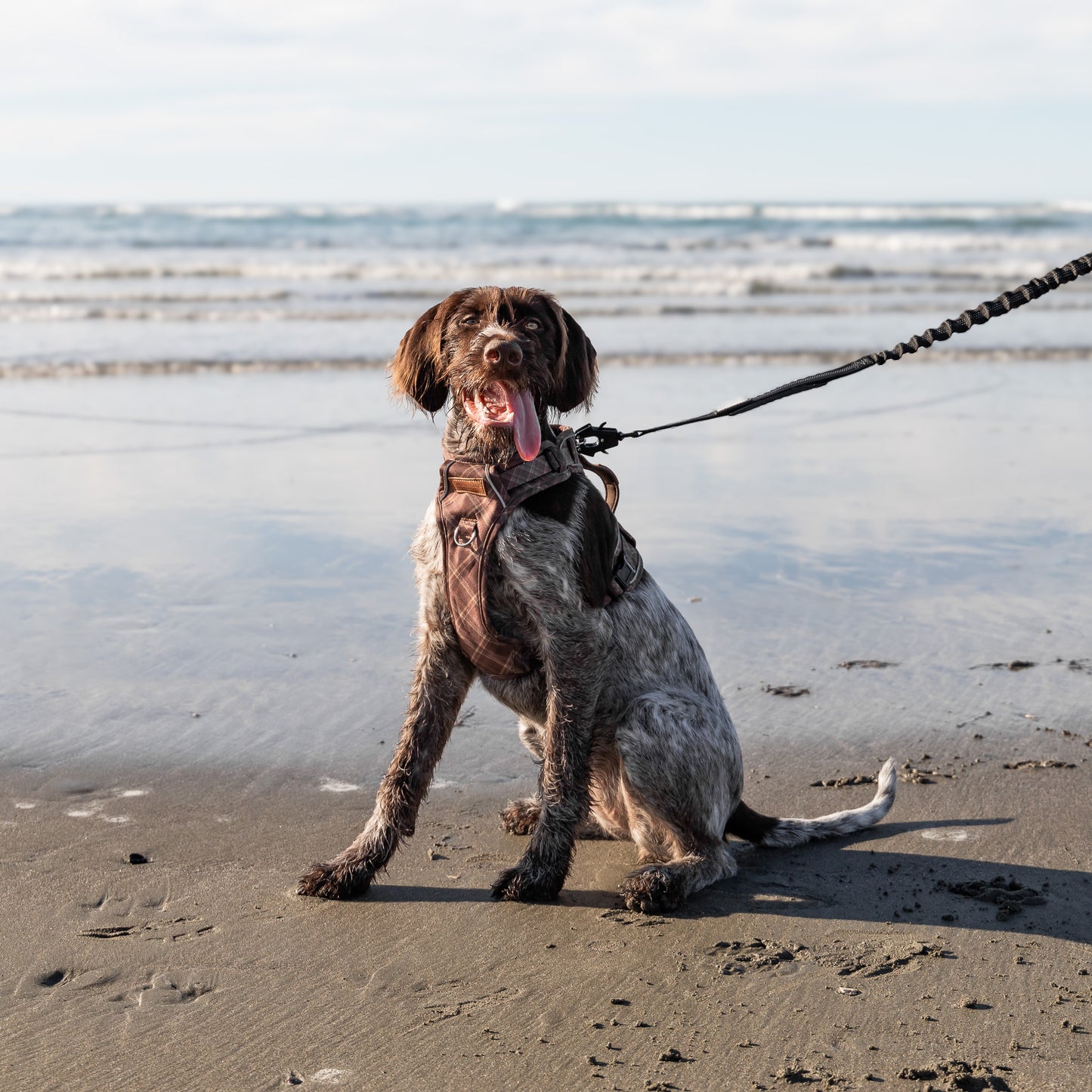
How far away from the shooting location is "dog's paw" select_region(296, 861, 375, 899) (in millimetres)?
3641

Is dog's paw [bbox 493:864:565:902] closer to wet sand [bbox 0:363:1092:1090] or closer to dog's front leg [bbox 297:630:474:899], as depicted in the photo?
wet sand [bbox 0:363:1092:1090]

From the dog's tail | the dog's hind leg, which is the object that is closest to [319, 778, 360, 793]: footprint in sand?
the dog's hind leg

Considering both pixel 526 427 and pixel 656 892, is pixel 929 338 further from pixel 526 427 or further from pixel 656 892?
pixel 656 892

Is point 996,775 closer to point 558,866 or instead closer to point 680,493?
point 558,866

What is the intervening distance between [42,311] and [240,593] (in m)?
14.1

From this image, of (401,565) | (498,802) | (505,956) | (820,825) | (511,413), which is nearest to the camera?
(505,956)

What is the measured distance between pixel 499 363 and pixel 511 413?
0.54 ft

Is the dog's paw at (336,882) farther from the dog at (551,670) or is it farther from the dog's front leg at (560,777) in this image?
the dog's front leg at (560,777)

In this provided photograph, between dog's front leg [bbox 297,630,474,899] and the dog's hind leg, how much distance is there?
20.6 inches

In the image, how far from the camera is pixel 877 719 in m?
4.97

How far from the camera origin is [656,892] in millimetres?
3582

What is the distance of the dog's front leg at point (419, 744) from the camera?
3.77 meters

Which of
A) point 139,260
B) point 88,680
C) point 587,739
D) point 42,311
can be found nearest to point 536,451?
point 587,739

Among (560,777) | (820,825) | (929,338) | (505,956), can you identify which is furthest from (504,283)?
(505,956)
